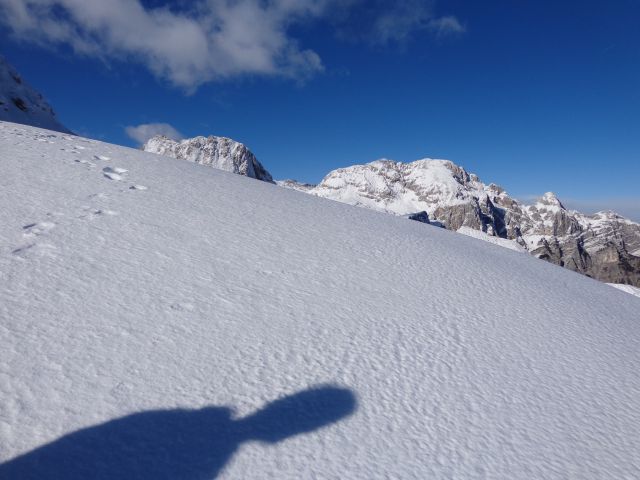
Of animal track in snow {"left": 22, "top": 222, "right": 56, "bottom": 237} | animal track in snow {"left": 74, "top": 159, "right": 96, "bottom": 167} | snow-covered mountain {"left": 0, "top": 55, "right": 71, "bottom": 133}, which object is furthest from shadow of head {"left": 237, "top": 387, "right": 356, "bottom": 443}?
snow-covered mountain {"left": 0, "top": 55, "right": 71, "bottom": 133}

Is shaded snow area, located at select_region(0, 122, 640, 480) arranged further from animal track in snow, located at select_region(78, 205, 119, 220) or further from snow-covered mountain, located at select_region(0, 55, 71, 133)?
snow-covered mountain, located at select_region(0, 55, 71, 133)

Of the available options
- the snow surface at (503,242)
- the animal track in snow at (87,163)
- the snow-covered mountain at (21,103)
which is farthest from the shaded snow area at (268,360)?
the snow-covered mountain at (21,103)

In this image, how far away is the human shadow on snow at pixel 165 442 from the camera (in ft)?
7.12

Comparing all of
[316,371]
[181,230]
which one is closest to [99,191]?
[181,230]

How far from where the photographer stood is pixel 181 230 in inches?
238

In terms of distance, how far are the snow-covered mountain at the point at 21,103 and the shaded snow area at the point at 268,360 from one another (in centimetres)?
4470

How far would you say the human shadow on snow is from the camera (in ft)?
7.12

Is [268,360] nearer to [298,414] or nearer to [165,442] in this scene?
[298,414]

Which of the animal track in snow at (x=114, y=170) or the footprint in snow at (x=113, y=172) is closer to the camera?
the footprint in snow at (x=113, y=172)

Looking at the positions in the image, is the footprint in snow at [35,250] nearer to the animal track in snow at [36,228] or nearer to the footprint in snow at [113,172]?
the animal track in snow at [36,228]

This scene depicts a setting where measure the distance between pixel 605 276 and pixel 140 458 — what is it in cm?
19959

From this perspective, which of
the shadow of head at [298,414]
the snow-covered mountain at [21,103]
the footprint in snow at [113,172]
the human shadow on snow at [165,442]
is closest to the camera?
the human shadow on snow at [165,442]

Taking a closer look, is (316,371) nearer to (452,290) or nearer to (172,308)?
(172,308)

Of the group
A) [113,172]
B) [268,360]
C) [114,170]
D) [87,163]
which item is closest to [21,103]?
[87,163]
